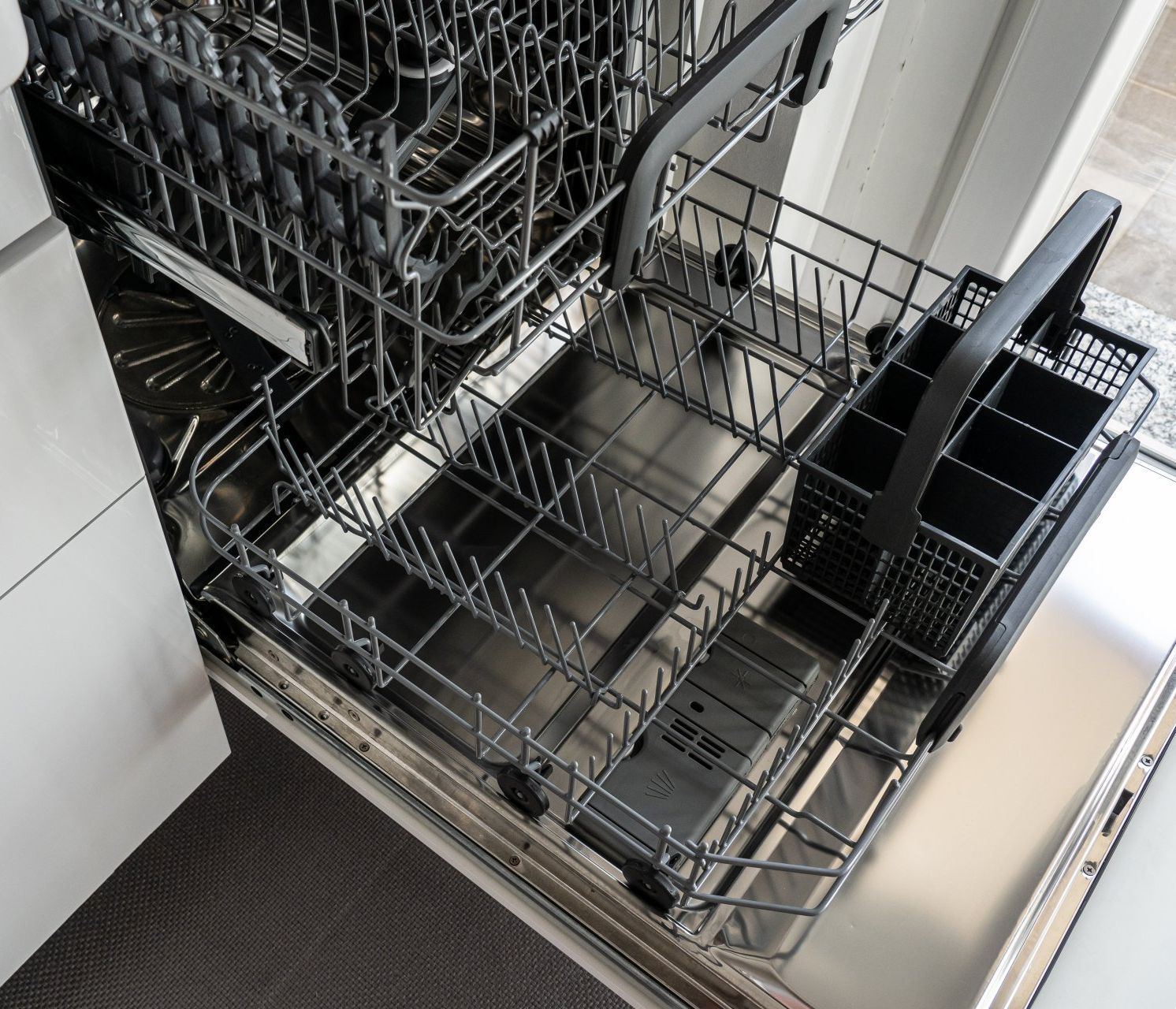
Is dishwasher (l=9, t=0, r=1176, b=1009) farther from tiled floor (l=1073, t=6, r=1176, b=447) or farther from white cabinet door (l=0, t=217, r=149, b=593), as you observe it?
tiled floor (l=1073, t=6, r=1176, b=447)

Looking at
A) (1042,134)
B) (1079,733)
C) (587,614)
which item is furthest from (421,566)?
(1042,134)

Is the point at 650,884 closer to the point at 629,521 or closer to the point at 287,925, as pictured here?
the point at 629,521

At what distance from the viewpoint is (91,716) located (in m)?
0.78

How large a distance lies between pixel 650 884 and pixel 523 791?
9 cm

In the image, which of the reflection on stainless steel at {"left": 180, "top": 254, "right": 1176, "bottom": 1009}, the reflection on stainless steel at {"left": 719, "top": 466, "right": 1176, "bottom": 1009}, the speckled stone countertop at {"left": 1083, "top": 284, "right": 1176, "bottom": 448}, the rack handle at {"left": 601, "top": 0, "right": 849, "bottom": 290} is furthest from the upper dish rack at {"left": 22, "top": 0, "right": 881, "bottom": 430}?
the speckled stone countertop at {"left": 1083, "top": 284, "right": 1176, "bottom": 448}

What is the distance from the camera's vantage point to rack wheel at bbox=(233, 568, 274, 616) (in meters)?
0.77

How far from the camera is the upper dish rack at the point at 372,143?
0.50 metres

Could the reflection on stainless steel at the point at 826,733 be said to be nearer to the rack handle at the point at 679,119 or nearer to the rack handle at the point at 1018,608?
the rack handle at the point at 1018,608

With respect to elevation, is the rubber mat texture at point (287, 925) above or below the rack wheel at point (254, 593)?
below

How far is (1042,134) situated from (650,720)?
718mm

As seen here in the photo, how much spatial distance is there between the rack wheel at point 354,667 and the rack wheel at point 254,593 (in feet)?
0.18

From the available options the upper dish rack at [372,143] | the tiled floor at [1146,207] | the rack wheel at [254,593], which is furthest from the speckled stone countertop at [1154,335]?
the rack wheel at [254,593]

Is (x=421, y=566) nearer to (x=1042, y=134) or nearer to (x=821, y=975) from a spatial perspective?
(x=821, y=975)

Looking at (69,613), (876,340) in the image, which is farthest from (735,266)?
(69,613)
